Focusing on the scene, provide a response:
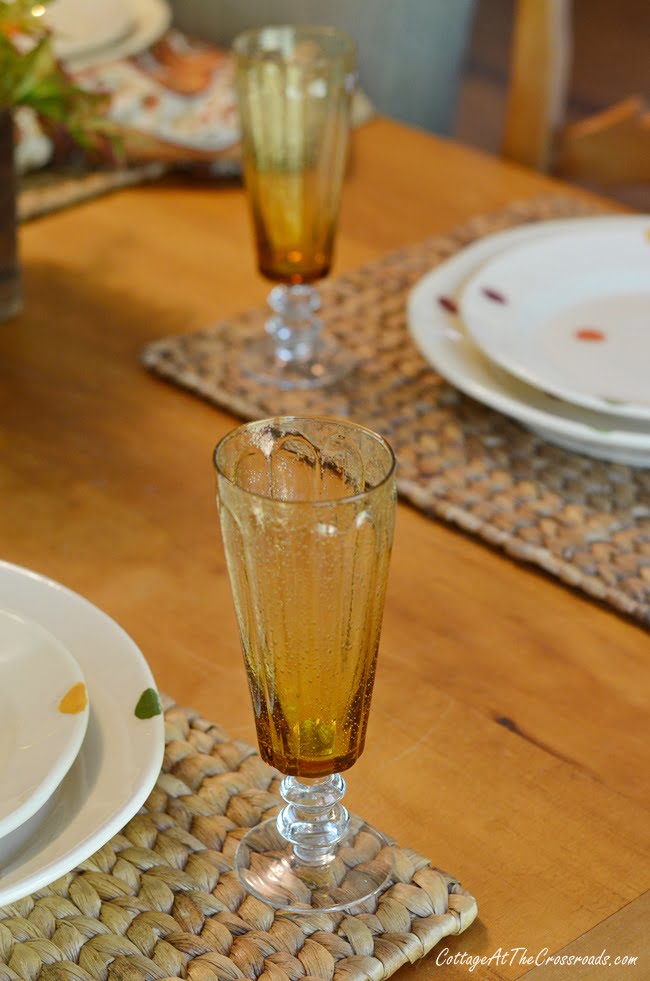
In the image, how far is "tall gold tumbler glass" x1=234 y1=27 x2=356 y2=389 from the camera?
0.91 meters

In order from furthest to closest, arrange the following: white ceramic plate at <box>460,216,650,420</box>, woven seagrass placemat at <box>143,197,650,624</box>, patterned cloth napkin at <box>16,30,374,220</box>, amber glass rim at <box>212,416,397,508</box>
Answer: patterned cloth napkin at <box>16,30,374,220</box>, white ceramic plate at <box>460,216,650,420</box>, woven seagrass placemat at <box>143,197,650,624</box>, amber glass rim at <box>212,416,397,508</box>

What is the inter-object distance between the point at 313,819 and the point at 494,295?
0.53m

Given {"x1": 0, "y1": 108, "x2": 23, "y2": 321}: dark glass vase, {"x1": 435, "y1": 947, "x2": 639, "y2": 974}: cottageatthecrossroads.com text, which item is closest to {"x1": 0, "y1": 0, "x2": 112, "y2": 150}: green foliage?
{"x1": 0, "y1": 108, "x2": 23, "y2": 321}: dark glass vase

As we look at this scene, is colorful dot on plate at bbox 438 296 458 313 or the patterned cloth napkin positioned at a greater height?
colorful dot on plate at bbox 438 296 458 313

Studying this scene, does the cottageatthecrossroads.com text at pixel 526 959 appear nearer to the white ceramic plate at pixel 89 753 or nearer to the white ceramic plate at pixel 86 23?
the white ceramic plate at pixel 89 753

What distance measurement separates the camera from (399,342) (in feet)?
3.33

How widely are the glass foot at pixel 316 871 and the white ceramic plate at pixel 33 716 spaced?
0.32ft

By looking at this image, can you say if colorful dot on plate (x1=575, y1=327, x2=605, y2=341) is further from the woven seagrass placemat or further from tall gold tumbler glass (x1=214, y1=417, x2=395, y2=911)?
tall gold tumbler glass (x1=214, y1=417, x2=395, y2=911)

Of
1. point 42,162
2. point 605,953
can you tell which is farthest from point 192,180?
point 605,953

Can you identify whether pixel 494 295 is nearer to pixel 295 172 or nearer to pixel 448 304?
pixel 448 304

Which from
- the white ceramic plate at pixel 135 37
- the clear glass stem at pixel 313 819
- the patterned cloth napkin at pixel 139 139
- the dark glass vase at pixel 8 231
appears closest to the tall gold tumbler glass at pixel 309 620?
the clear glass stem at pixel 313 819

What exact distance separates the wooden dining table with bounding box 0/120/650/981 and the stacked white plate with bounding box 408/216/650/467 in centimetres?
12

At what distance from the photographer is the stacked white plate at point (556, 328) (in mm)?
837

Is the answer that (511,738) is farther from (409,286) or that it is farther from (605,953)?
(409,286)
